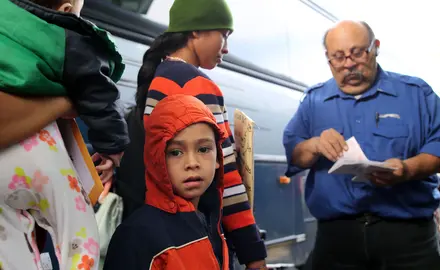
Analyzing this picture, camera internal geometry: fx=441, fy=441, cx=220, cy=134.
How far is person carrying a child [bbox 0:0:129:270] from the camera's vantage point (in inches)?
33.1

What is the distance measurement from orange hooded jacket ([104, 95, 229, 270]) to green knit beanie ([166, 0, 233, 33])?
0.31 m

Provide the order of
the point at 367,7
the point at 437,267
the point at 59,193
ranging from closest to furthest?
the point at 59,193 < the point at 437,267 < the point at 367,7

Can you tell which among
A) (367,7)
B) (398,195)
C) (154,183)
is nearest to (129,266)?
(154,183)

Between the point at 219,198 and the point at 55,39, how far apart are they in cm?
67

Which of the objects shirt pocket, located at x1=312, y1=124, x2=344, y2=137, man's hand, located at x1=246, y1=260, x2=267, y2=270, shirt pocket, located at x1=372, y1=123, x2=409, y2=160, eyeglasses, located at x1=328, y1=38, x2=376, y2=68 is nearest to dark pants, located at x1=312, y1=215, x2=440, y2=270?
shirt pocket, located at x1=372, y1=123, x2=409, y2=160

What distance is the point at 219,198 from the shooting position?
1.33 m

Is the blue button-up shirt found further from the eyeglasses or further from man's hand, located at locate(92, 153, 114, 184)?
man's hand, located at locate(92, 153, 114, 184)

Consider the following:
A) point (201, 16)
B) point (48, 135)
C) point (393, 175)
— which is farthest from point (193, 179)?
point (393, 175)

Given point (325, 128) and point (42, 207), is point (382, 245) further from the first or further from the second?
point (42, 207)

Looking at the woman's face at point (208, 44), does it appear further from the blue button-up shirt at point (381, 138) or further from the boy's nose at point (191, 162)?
the blue button-up shirt at point (381, 138)

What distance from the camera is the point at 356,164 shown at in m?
1.59

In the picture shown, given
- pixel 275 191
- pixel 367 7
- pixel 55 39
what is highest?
pixel 367 7

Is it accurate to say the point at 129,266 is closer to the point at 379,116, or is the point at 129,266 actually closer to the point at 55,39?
the point at 55,39

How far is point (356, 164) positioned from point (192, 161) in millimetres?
660
